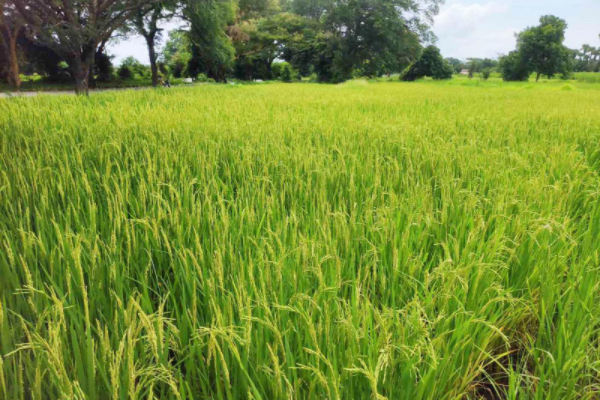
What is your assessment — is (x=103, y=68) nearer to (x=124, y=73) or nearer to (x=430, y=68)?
(x=124, y=73)

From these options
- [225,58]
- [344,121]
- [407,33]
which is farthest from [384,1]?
[344,121]

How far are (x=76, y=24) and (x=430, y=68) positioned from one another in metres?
48.7

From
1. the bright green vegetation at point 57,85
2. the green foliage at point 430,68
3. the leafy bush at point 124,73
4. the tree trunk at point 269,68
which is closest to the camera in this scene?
the bright green vegetation at point 57,85

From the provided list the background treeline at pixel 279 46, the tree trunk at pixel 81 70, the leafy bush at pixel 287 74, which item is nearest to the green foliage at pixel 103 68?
the background treeline at pixel 279 46

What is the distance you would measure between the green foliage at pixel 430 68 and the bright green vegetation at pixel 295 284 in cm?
5248

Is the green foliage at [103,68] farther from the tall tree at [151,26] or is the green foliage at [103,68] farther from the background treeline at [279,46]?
the tall tree at [151,26]

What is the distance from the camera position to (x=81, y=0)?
1100 cm

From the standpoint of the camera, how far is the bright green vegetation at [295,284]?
0.82m

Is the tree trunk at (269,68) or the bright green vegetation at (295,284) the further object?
the tree trunk at (269,68)

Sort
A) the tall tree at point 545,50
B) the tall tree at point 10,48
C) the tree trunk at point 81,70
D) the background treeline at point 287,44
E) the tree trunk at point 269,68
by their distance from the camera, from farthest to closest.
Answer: the tall tree at point 545,50 < the tree trunk at point 269,68 < the background treeline at point 287,44 < the tall tree at point 10,48 < the tree trunk at point 81,70

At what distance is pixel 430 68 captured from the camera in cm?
5088

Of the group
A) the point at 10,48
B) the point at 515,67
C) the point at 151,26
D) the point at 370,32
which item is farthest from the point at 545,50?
the point at 10,48

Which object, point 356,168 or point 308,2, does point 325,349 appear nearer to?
point 356,168

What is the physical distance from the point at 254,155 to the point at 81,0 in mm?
11604
